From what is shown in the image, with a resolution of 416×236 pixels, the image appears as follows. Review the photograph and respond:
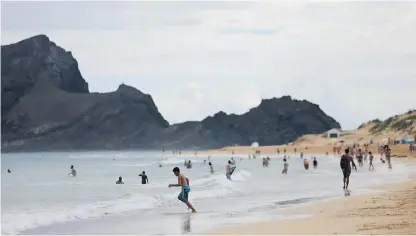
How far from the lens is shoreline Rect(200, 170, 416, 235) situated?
12.9 m

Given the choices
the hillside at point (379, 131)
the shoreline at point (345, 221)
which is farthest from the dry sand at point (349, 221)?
the hillside at point (379, 131)

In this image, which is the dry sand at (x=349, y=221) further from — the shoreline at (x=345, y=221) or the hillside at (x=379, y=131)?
the hillside at (x=379, y=131)

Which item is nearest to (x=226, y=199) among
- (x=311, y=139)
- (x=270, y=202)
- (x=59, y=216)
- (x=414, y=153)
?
(x=270, y=202)

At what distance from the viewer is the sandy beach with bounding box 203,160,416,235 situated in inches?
507

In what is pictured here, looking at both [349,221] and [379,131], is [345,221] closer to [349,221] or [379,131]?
[349,221]

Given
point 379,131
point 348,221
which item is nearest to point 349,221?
point 348,221

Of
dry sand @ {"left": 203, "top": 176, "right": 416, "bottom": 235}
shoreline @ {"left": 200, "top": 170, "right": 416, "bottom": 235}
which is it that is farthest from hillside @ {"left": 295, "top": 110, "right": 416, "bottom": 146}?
dry sand @ {"left": 203, "top": 176, "right": 416, "bottom": 235}

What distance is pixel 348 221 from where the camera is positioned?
Answer: 14359mm

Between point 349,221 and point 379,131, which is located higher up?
point 379,131

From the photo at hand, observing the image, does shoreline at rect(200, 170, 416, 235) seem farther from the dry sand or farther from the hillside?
the hillside

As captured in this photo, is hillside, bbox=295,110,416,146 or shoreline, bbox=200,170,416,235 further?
hillside, bbox=295,110,416,146

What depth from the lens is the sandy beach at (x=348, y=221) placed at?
507 inches

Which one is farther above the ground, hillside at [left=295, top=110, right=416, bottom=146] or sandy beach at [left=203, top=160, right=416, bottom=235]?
hillside at [left=295, top=110, right=416, bottom=146]

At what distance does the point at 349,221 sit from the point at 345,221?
0.09 metres
